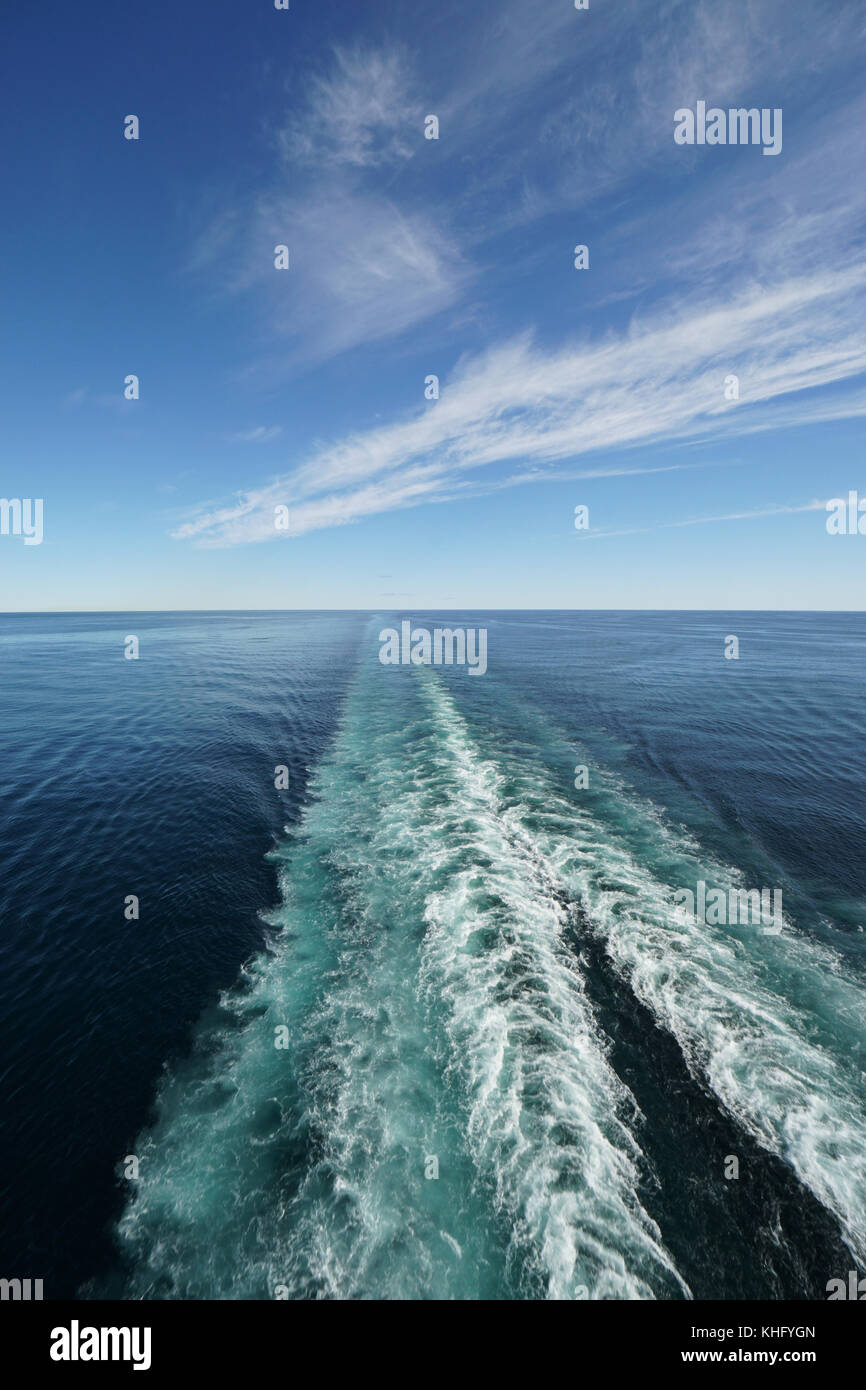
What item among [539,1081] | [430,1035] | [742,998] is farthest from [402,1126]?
[742,998]

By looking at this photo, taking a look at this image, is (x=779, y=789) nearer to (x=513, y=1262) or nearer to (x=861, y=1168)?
(x=861, y=1168)

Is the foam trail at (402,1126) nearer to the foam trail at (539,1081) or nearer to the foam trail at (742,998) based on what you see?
the foam trail at (539,1081)

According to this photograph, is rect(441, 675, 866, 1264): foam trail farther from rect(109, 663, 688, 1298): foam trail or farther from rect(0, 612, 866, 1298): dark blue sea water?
rect(109, 663, 688, 1298): foam trail

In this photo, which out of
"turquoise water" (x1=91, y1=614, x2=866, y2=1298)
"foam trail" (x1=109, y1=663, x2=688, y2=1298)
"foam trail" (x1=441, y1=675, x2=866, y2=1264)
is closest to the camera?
"foam trail" (x1=109, y1=663, x2=688, y2=1298)

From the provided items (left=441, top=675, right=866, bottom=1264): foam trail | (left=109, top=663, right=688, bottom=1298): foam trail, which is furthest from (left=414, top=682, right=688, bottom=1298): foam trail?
(left=441, top=675, right=866, bottom=1264): foam trail

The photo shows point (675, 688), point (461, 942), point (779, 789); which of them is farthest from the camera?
point (675, 688)

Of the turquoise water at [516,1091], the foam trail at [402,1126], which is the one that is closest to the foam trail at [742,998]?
the turquoise water at [516,1091]

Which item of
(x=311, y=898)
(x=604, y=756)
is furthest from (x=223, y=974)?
(x=604, y=756)

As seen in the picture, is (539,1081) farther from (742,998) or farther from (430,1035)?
(742,998)
